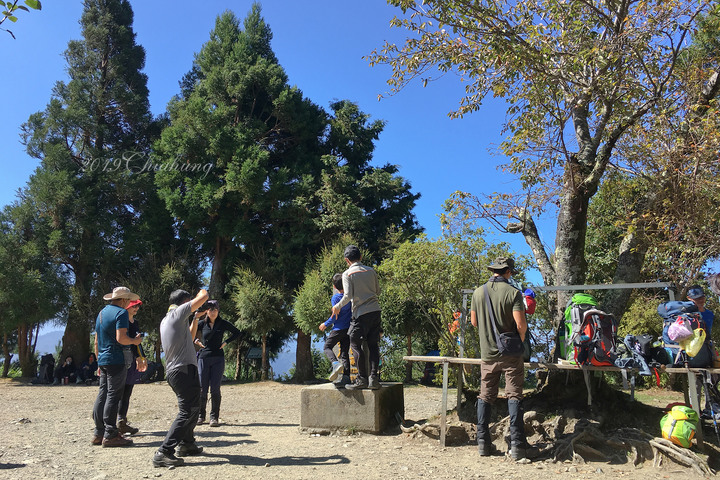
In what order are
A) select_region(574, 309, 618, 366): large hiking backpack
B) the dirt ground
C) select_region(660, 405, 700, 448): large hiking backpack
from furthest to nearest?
select_region(574, 309, 618, 366): large hiking backpack
select_region(660, 405, 700, 448): large hiking backpack
the dirt ground

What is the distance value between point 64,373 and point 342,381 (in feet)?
61.6

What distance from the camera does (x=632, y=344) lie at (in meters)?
5.80

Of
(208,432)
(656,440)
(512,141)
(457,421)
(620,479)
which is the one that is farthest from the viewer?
(512,141)

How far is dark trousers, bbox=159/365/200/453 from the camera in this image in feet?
17.3

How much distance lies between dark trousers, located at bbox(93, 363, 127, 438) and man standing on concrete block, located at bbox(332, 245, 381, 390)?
9.31ft

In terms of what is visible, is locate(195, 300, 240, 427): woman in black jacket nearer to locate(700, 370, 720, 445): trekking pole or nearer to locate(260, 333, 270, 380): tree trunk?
locate(700, 370, 720, 445): trekking pole

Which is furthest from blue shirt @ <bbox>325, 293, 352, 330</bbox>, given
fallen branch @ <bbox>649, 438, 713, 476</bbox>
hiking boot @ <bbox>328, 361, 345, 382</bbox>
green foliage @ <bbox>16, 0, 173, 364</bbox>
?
green foliage @ <bbox>16, 0, 173, 364</bbox>

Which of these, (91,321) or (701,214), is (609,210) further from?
(91,321)

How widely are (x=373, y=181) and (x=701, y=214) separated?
1685 cm

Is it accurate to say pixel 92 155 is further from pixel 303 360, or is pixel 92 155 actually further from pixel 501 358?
pixel 501 358

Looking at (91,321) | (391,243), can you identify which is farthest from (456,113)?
(91,321)

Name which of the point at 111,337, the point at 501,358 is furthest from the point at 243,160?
the point at 501,358

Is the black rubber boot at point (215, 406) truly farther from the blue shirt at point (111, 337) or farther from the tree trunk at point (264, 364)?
the tree trunk at point (264, 364)

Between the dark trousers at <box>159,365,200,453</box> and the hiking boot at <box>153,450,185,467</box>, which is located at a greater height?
the dark trousers at <box>159,365,200,453</box>
